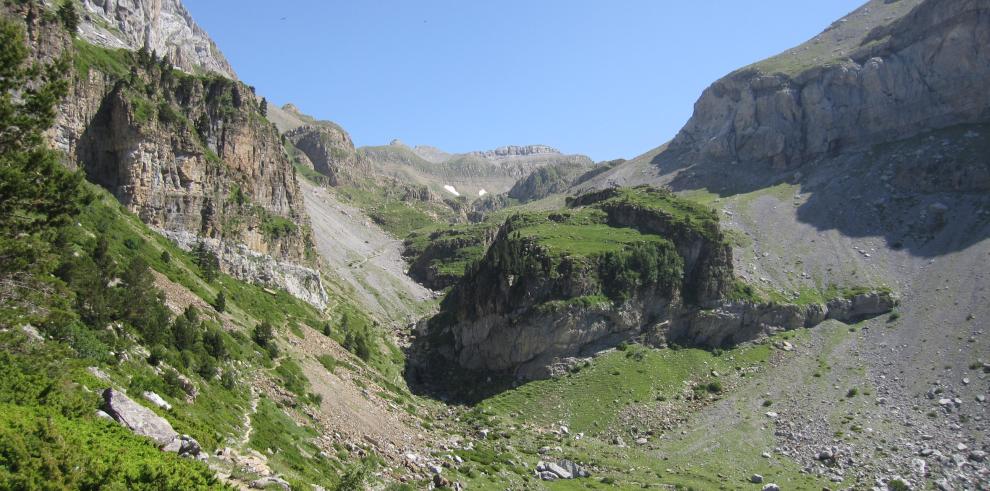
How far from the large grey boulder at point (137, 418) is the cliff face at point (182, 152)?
41151mm

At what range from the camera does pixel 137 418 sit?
25359 millimetres

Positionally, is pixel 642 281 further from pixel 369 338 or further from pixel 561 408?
pixel 369 338

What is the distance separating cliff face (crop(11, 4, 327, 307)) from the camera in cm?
6788

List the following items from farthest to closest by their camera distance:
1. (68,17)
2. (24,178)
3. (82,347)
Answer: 1. (68,17)
2. (82,347)
3. (24,178)

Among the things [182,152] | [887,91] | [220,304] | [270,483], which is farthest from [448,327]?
[887,91]

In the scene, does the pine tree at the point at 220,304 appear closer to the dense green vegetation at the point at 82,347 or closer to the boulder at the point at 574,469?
the dense green vegetation at the point at 82,347

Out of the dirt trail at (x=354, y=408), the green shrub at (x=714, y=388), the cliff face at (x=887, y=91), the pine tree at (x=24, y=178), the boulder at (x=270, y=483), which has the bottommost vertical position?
the green shrub at (x=714, y=388)

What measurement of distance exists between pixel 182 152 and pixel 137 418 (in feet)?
193

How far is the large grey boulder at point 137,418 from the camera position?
980 inches

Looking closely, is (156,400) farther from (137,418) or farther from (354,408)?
(354,408)

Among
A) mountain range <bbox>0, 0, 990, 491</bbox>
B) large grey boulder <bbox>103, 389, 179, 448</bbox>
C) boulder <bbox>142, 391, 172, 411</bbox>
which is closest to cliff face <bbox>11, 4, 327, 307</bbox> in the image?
mountain range <bbox>0, 0, 990, 491</bbox>

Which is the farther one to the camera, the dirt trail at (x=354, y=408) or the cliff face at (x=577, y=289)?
the cliff face at (x=577, y=289)

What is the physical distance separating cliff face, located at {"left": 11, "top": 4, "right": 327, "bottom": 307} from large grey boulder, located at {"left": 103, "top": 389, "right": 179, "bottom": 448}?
41151mm

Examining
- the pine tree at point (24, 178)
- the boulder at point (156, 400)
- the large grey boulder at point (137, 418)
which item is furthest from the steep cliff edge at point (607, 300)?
the pine tree at point (24, 178)
